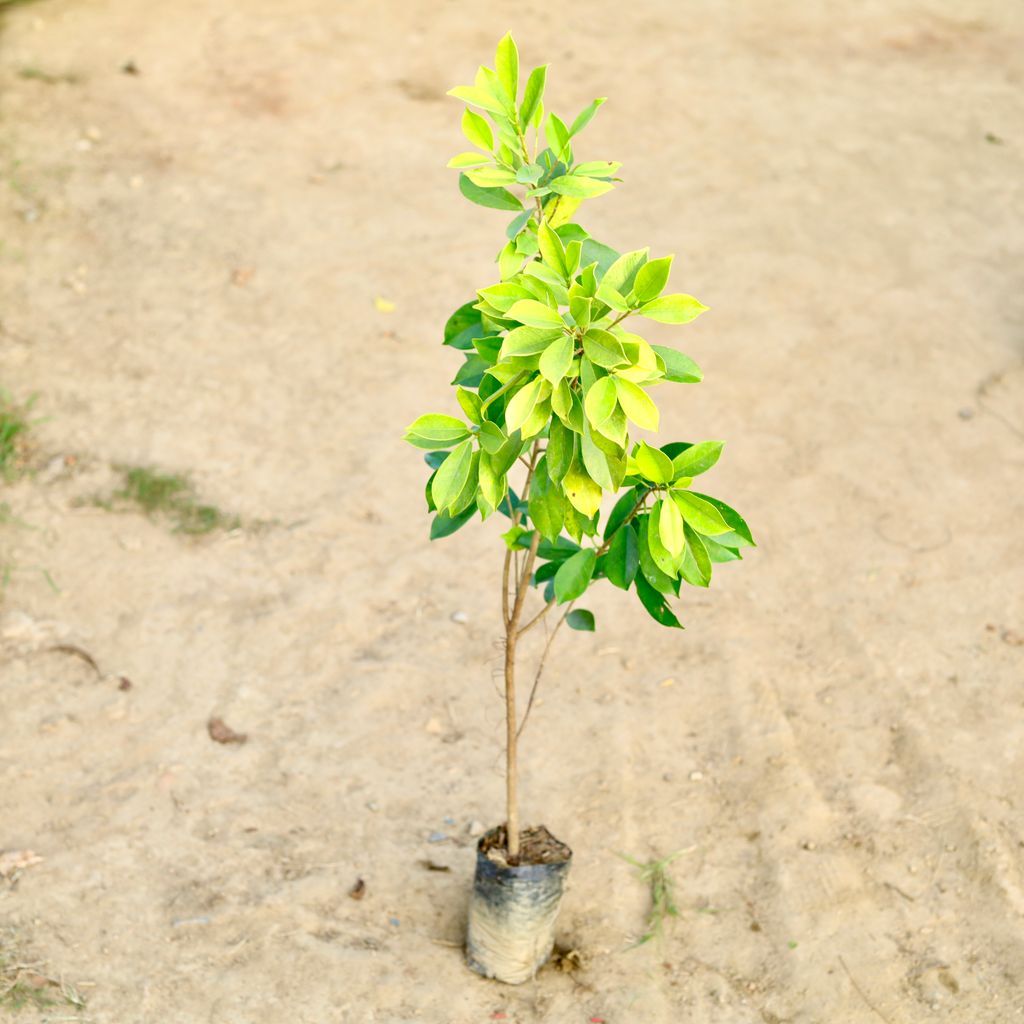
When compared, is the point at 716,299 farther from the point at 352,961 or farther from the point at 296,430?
the point at 352,961

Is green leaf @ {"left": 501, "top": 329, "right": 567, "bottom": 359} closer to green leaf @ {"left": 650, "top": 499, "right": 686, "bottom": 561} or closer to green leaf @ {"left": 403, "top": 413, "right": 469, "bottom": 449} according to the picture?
green leaf @ {"left": 403, "top": 413, "right": 469, "bottom": 449}

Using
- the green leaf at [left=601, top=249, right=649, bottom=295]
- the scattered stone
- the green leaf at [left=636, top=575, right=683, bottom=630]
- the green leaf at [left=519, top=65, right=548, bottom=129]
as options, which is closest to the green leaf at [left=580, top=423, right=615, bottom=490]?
the green leaf at [left=601, top=249, right=649, bottom=295]

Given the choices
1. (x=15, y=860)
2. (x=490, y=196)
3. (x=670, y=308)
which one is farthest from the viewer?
(x=15, y=860)

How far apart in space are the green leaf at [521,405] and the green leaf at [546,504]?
228 millimetres

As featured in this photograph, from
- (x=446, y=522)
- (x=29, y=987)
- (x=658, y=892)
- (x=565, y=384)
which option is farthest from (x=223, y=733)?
(x=565, y=384)

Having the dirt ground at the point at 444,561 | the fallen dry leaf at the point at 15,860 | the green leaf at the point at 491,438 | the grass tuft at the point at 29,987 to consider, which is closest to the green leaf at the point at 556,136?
the green leaf at the point at 491,438

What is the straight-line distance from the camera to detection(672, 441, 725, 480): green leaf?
→ 74.2 inches

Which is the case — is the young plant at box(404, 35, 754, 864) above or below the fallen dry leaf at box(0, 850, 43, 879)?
above

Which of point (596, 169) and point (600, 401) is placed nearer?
point (600, 401)

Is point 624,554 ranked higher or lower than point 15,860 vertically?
higher

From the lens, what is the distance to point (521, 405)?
1.71m

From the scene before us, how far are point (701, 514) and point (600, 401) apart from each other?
0.27 meters

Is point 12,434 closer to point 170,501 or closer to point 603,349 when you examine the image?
point 170,501

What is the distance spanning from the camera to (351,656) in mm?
3543
